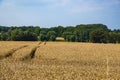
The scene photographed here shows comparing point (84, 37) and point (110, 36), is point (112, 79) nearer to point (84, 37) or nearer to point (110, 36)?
point (110, 36)

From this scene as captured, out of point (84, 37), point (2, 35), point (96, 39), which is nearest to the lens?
point (96, 39)

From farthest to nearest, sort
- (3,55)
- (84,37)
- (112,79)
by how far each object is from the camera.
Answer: (84,37) → (3,55) → (112,79)

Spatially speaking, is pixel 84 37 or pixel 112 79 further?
pixel 84 37

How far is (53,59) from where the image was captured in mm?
33938

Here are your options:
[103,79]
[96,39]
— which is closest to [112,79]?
[103,79]

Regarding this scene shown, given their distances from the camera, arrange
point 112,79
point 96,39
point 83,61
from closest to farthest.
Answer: point 112,79 → point 83,61 → point 96,39

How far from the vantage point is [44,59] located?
34500mm

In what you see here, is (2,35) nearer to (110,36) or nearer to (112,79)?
(110,36)

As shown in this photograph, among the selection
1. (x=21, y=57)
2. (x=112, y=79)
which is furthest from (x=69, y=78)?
(x=21, y=57)

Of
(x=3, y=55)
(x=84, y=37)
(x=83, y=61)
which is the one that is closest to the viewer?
(x=83, y=61)

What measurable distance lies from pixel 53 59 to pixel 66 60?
5.79 ft

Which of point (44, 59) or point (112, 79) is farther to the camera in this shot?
point (44, 59)

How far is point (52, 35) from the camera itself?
390 ft

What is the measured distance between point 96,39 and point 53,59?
7208cm
